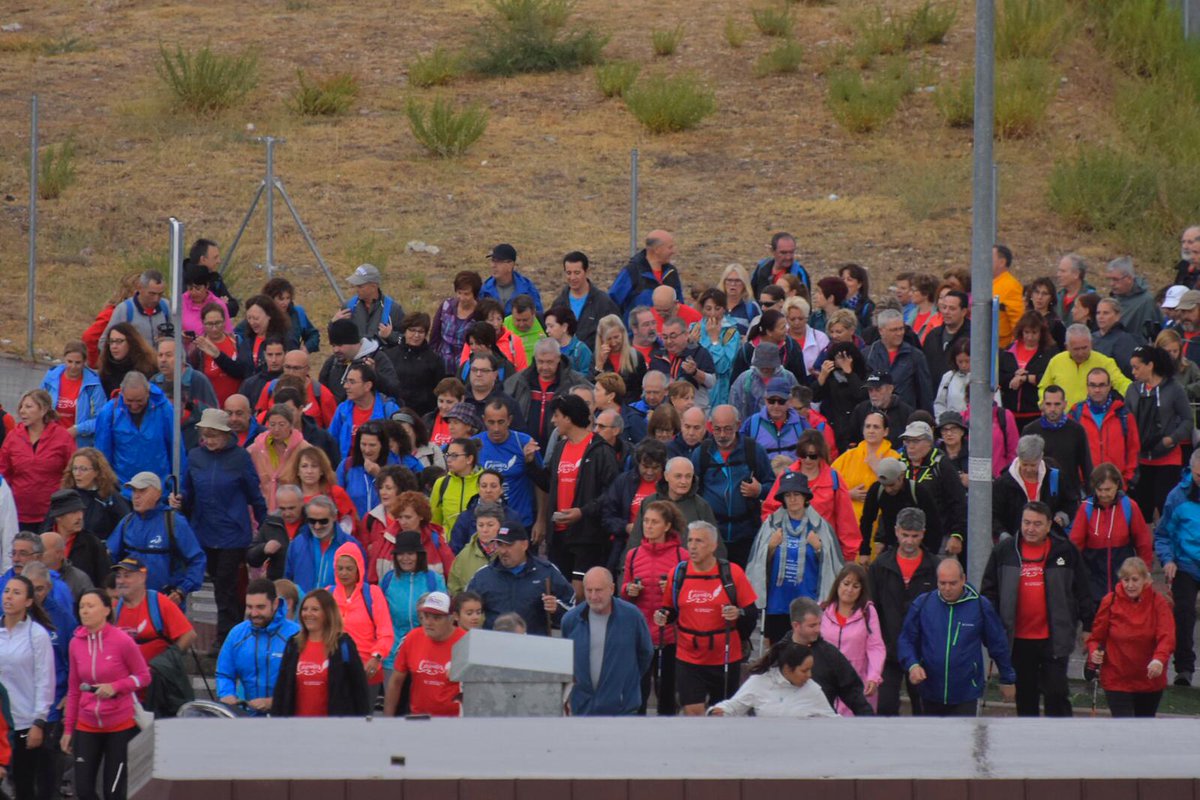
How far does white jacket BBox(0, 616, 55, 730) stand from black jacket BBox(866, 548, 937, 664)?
205 inches

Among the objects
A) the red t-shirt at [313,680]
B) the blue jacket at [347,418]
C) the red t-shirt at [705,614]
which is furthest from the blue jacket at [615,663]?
the blue jacket at [347,418]

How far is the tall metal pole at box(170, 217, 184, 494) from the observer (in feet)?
42.2

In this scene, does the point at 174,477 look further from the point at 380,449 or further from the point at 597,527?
the point at 597,527

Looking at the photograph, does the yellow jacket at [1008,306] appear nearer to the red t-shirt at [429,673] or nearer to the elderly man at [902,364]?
the elderly man at [902,364]

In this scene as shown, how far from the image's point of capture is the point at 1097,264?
2539 centimetres

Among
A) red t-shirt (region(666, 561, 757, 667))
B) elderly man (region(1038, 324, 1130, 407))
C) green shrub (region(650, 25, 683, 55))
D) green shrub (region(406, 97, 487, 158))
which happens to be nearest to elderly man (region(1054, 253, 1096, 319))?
elderly man (region(1038, 324, 1130, 407))

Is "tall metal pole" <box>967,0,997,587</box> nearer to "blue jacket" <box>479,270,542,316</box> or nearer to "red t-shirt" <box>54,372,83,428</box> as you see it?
"blue jacket" <box>479,270,542,316</box>

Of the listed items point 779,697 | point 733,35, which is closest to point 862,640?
point 779,697

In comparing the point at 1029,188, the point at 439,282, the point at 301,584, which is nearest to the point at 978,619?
the point at 301,584

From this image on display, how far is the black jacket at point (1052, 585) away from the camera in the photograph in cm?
1306

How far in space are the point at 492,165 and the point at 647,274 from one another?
11367 mm

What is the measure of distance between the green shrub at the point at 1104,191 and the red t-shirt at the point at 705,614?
15124 mm

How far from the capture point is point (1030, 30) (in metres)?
29.9

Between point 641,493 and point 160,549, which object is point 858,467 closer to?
point 641,493
